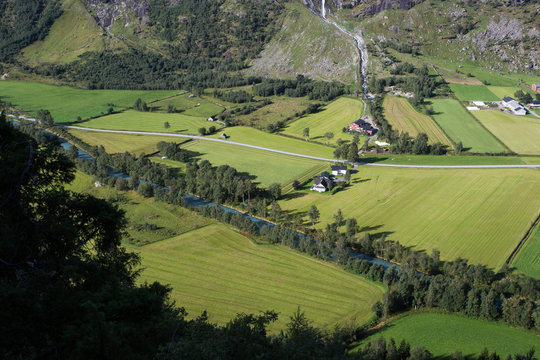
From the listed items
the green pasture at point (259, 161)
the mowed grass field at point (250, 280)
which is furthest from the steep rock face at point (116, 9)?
the mowed grass field at point (250, 280)

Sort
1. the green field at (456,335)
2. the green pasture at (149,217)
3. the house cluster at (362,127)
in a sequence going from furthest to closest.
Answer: the house cluster at (362,127)
the green pasture at (149,217)
the green field at (456,335)

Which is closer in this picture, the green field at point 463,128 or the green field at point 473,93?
the green field at point 463,128

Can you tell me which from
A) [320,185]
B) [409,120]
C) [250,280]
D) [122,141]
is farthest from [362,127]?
[250,280]

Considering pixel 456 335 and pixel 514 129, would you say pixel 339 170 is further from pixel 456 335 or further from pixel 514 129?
pixel 514 129

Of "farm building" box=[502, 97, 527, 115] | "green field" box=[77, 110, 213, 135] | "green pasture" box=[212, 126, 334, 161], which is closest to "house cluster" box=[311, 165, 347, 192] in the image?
"green pasture" box=[212, 126, 334, 161]

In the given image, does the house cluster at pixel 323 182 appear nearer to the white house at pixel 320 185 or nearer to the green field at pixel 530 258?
the white house at pixel 320 185

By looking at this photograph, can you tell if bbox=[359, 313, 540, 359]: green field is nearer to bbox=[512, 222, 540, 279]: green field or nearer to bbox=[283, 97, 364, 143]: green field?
bbox=[512, 222, 540, 279]: green field

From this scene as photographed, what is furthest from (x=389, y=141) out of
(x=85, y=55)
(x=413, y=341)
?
(x=85, y=55)
